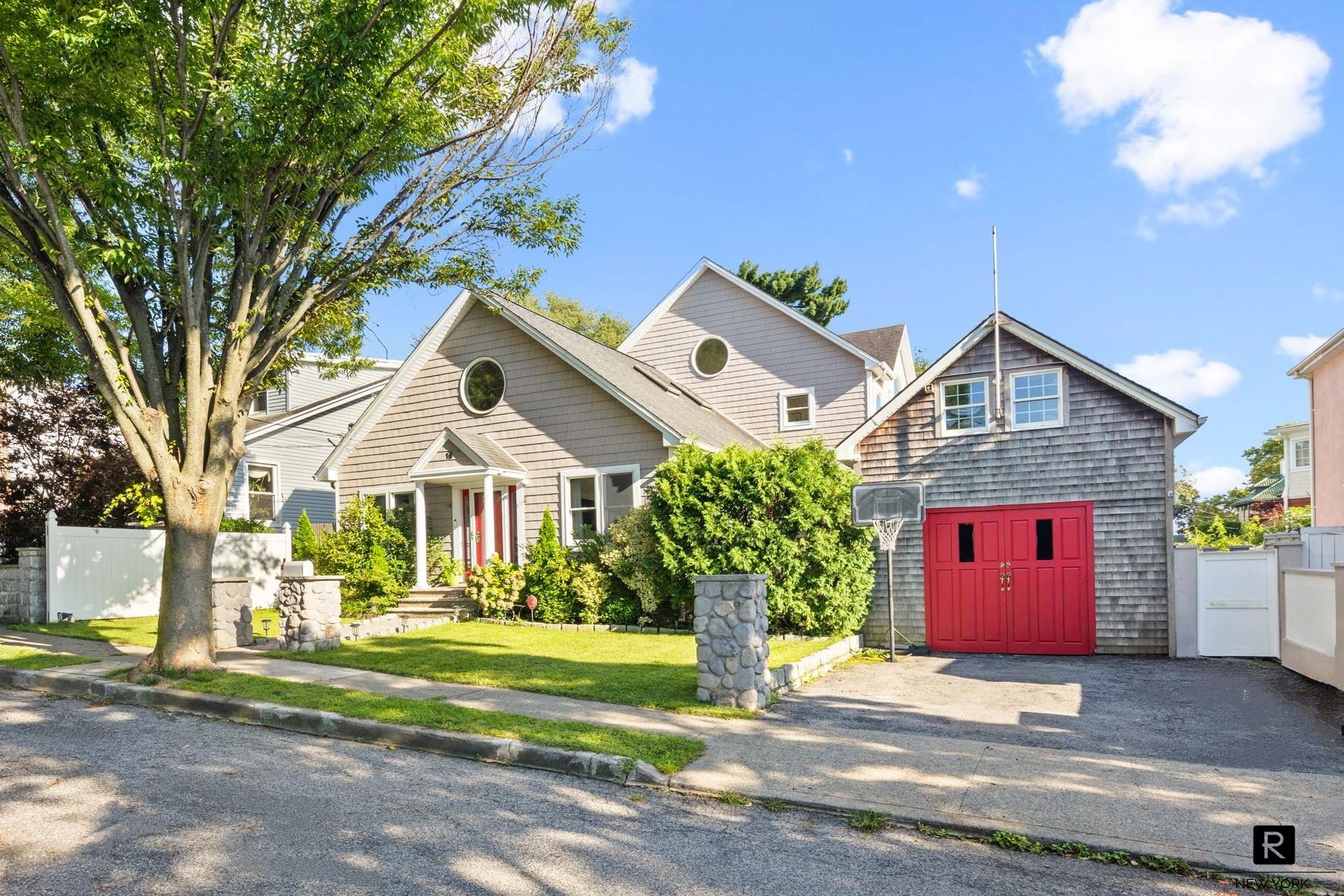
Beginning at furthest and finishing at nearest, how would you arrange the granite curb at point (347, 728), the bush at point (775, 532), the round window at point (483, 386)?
the round window at point (483, 386)
the bush at point (775, 532)
the granite curb at point (347, 728)

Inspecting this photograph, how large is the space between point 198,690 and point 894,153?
13.7 m

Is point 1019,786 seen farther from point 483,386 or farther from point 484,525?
point 483,386

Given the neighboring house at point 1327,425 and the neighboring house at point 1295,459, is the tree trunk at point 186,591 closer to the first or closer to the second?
the neighboring house at point 1327,425

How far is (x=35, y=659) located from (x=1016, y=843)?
11563mm

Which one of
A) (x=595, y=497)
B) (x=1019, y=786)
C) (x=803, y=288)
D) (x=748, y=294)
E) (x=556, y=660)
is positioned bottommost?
(x=556, y=660)

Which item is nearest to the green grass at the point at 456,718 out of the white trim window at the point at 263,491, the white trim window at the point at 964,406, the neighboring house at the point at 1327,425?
the white trim window at the point at 964,406

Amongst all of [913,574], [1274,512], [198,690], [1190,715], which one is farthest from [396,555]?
[1274,512]

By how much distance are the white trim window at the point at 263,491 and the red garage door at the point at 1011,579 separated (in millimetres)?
18496

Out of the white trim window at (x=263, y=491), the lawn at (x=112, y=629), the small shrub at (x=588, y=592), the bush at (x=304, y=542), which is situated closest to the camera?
the lawn at (x=112, y=629)

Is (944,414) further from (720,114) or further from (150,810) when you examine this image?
(150,810)

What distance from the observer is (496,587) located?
53.6 ft

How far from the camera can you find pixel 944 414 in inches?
Result: 599

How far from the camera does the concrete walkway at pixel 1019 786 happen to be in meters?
5.11

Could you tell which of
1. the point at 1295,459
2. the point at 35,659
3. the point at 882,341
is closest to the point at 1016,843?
the point at 35,659
